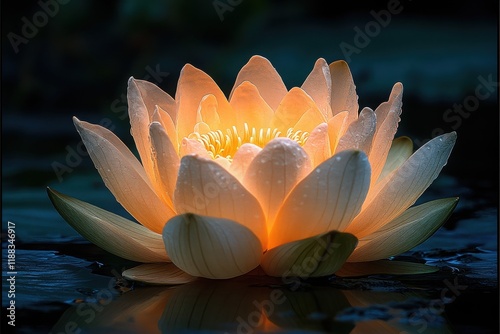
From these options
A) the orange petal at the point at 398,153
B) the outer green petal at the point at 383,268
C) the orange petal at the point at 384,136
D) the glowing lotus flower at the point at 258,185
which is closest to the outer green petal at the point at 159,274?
the glowing lotus flower at the point at 258,185

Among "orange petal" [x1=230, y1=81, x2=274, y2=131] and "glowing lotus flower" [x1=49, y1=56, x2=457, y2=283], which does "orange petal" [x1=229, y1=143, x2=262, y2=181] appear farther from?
"orange petal" [x1=230, y1=81, x2=274, y2=131]

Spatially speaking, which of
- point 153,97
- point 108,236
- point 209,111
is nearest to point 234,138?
point 209,111

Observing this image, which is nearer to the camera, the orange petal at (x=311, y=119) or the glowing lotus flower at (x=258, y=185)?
the glowing lotus flower at (x=258, y=185)

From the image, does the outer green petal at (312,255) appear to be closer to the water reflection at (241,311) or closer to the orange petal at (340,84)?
the water reflection at (241,311)

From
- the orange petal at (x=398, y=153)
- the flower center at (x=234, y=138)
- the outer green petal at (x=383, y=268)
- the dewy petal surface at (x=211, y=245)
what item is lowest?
the outer green petal at (x=383, y=268)

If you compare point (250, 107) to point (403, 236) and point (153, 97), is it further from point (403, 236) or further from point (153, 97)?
point (403, 236)

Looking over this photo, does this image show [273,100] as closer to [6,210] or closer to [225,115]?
[225,115]

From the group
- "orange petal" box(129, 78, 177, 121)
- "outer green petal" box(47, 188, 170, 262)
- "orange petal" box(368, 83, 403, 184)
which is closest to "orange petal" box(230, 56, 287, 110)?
"orange petal" box(129, 78, 177, 121)
